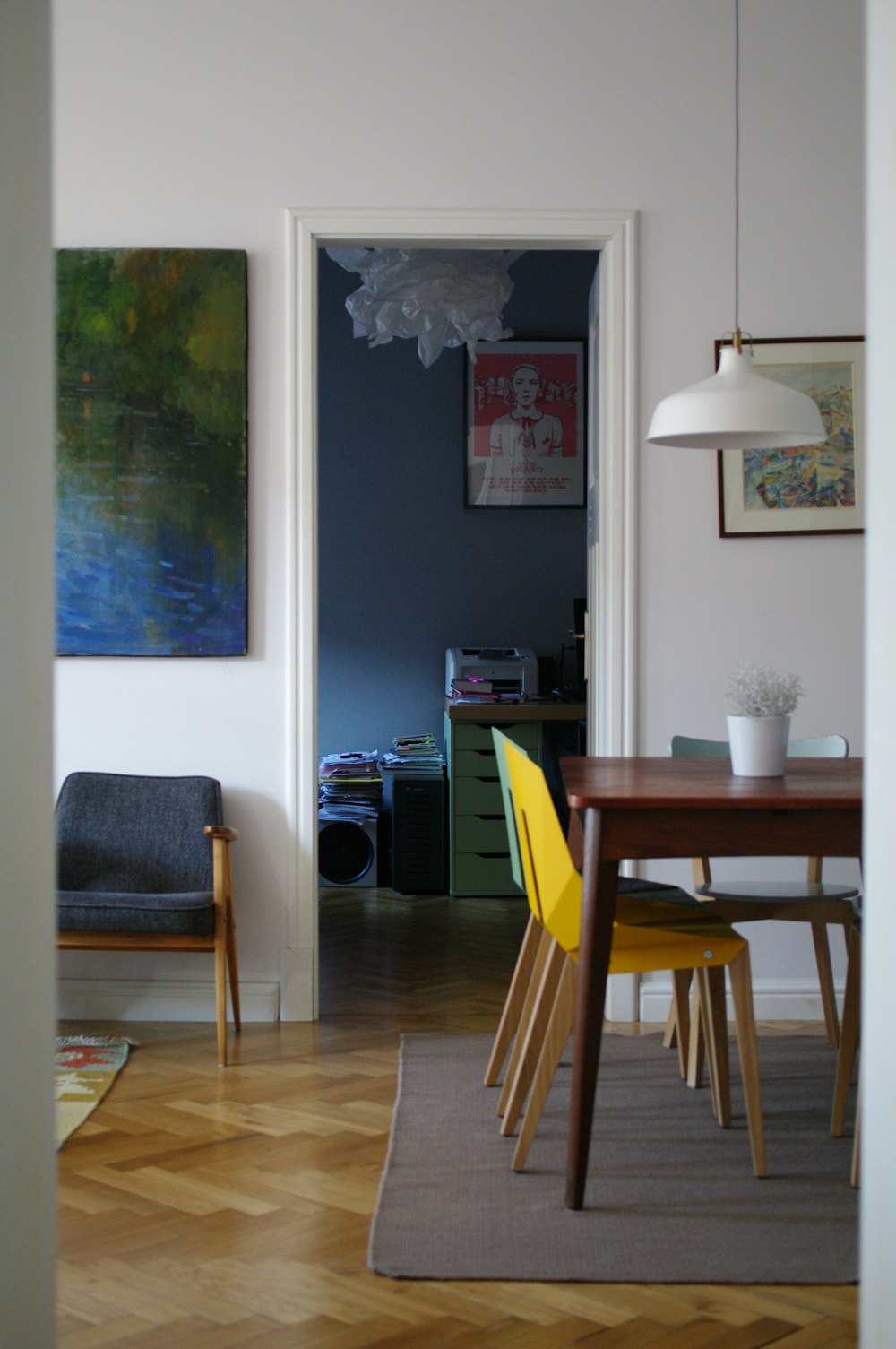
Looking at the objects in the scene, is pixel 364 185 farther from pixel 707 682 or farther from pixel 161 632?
pixel 707 682

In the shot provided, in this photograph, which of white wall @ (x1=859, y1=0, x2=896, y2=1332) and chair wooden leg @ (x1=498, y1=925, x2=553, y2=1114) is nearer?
white wall @ (x1=859, y1=0, x2=896, y2=1332)

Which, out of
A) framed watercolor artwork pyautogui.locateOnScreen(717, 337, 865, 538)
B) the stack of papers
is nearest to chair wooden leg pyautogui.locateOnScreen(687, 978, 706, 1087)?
framed watercolor artwork pyautogui.locateOnScreen(717, 337, 865, 538)

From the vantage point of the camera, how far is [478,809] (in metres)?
6.21

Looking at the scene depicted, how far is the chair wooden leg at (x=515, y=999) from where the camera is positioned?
3.30m

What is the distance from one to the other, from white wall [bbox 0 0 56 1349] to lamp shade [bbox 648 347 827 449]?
1.92 m

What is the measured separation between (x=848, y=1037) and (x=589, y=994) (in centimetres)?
76

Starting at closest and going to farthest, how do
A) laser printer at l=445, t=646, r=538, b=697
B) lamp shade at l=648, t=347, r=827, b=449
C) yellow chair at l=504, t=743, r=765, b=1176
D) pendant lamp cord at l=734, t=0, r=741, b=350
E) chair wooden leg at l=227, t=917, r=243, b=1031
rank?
yellow chair at l=504, t=743, r=765, b=1176 < lamp shade at l=648, t=347, r=827, b=449 < chair wooden leg at l=227, t=917, r=243, b=1031 < pendant lamp cord at l=734, t=0, r=741, b=350 < laser printer at l=445, t=646, r=538, b=697

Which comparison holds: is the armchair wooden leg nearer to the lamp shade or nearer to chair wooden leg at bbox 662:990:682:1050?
chair wooden leg at bbox 662:990:682:1050

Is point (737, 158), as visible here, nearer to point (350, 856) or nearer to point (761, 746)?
point (761, 746)

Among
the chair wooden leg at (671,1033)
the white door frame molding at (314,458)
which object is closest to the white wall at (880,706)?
the chair wooden leg at (671,1033)

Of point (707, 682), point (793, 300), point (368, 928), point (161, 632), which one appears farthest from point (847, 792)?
point (368, 928)

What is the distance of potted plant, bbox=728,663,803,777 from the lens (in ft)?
10.0

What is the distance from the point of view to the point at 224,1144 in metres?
3.01

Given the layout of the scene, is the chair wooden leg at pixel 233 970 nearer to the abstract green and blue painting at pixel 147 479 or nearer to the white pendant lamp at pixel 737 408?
the abstract green and blue painting at pixel 147 479
